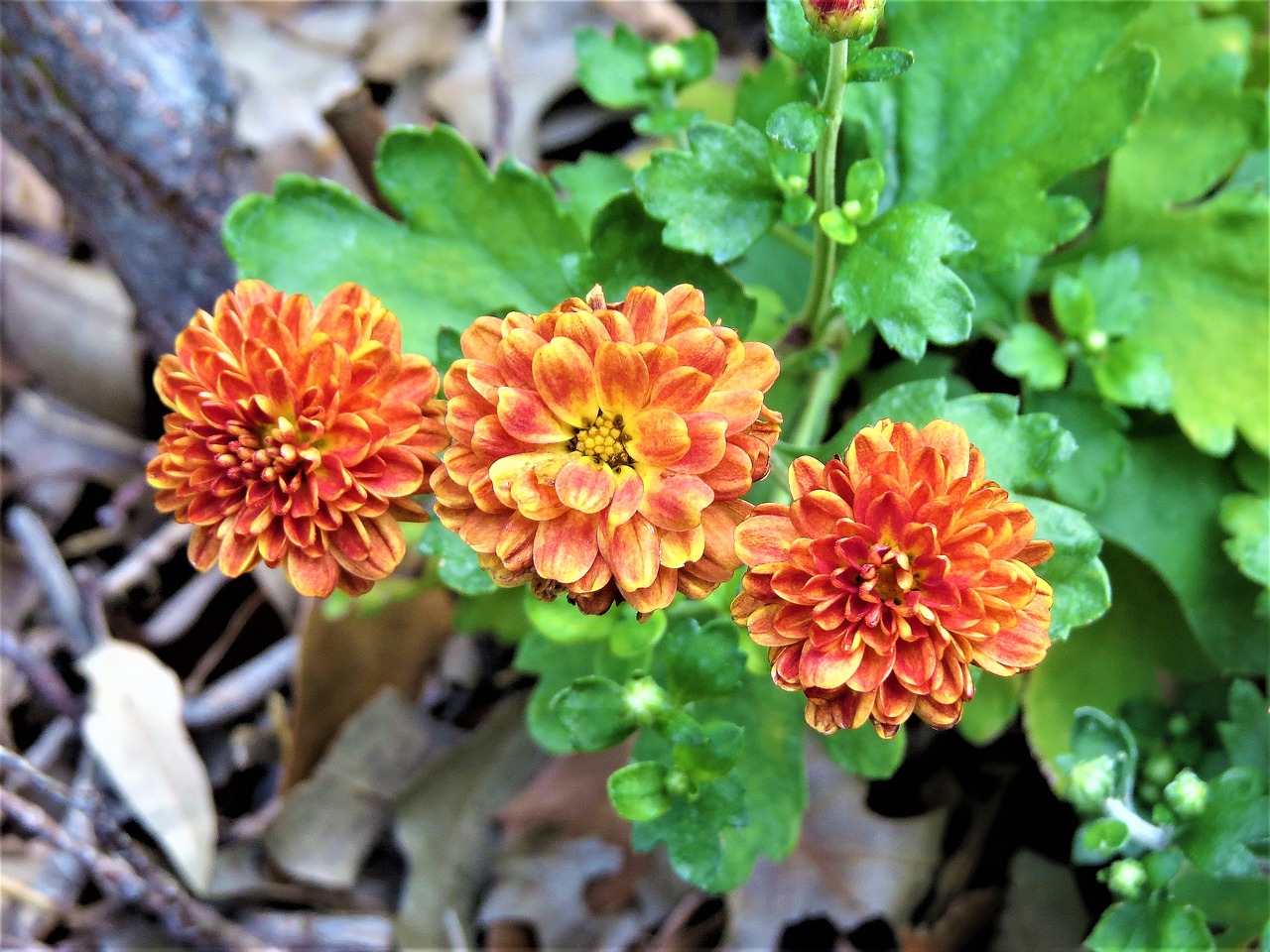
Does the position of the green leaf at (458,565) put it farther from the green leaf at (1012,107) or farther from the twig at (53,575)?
the twig at (53,575)

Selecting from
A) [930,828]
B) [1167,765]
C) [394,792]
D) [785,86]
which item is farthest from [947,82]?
[394,792]

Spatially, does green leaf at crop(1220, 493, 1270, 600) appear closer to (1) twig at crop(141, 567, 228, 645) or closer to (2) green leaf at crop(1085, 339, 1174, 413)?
(2) green leaf at crop(1085, 339, 1174, 413)

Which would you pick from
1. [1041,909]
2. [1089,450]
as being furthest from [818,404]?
[1041,909]

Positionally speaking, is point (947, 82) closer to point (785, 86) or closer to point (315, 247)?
point (785, 86)

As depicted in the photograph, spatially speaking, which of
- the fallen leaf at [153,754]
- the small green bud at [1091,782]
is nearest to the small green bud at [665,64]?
the small green bud at [1091,782]

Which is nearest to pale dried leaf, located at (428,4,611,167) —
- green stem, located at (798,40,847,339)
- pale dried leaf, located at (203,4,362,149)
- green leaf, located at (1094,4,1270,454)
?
pale dried leaf, located at (203,4,362,149)
